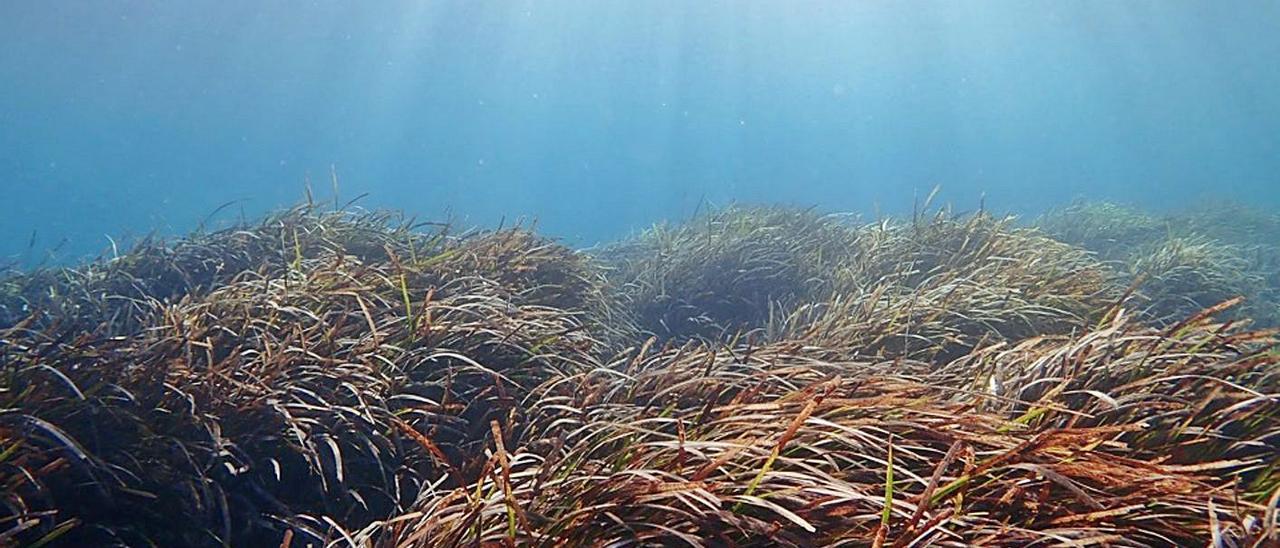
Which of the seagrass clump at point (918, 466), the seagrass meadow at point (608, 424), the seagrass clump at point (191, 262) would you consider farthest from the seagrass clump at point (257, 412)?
the seagrass clump at point (191, 262)

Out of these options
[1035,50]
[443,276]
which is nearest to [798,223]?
[443,276]

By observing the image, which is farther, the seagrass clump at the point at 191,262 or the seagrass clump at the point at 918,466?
the seagrass clump at the point at 191,262

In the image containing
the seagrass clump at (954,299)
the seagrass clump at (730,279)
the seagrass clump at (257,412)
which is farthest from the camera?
the seagrass clump at (730,279)

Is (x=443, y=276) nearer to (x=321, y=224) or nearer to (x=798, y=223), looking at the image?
(x=321, y=224)

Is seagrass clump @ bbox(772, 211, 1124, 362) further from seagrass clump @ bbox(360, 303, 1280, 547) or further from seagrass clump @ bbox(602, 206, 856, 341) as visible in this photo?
seagrass clump @ bbox(360, 303, 1280, 547)

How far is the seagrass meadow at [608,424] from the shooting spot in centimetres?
156

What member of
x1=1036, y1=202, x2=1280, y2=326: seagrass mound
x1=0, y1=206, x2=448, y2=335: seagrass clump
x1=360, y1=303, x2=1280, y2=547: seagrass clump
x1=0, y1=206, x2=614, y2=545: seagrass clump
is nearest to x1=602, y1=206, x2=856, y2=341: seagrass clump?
x1=0, y1=206, x2=448, y2=335: seagrass clump

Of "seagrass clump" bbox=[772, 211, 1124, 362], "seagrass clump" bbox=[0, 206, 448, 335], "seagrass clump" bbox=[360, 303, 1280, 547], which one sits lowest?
"seagrass clump" bbox=[360, 303, 1280, 547]

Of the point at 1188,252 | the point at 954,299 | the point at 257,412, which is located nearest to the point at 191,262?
the point at 257,412

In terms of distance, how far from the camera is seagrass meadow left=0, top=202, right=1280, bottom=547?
1.56 meters

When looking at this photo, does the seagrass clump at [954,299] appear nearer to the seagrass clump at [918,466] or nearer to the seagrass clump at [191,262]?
the seagrass clump at [918,466]

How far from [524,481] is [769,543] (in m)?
0.83

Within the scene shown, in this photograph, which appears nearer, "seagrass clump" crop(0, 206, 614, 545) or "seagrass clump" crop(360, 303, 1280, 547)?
"seagrass clump" crop(360, 303, 1280, 547)

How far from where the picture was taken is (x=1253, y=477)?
203 cm
